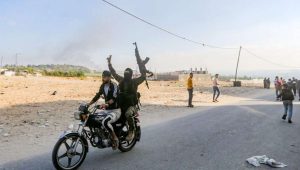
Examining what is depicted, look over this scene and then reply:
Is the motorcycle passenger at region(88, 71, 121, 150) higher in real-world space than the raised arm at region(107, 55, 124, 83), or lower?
lower

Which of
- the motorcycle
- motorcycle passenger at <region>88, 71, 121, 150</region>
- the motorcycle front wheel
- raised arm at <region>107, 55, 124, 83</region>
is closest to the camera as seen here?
the motorcycle front wheel

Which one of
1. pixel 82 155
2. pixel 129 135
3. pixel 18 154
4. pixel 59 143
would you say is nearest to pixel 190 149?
pixel 129 135

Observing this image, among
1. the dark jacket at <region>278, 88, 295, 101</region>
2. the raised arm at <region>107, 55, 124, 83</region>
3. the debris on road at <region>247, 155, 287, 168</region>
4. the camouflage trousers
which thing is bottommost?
the debris on road at <region>247, 155, 287, 168</region>

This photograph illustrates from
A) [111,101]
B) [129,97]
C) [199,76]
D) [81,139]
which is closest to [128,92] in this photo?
[129,97]

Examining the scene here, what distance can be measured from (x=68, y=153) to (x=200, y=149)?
3326 mm

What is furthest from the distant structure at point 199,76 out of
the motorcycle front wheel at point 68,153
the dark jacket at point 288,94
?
the motorcycle front wheel at point 68,153

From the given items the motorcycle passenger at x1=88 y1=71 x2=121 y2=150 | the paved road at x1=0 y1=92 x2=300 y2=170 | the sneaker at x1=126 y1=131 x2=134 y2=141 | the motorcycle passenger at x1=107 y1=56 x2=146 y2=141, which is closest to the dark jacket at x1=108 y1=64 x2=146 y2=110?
the motorcycle passenger at x1=107 y1=56 x2=146 y2=141

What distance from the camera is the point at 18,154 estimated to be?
26.6 feet

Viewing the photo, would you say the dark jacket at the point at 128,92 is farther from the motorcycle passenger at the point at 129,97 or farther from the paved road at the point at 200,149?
the paved road at the point at 200,149

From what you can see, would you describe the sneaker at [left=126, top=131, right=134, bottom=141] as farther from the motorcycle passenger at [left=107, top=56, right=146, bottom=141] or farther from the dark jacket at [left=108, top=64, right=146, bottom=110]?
the dark jacket at [left=108, top=64, right=146, bottom=110]

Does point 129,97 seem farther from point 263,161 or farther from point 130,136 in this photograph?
point 263,161

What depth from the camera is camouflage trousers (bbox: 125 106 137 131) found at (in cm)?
796

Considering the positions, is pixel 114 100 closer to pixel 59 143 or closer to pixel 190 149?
pixel 59 143

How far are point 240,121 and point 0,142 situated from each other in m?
8.73
